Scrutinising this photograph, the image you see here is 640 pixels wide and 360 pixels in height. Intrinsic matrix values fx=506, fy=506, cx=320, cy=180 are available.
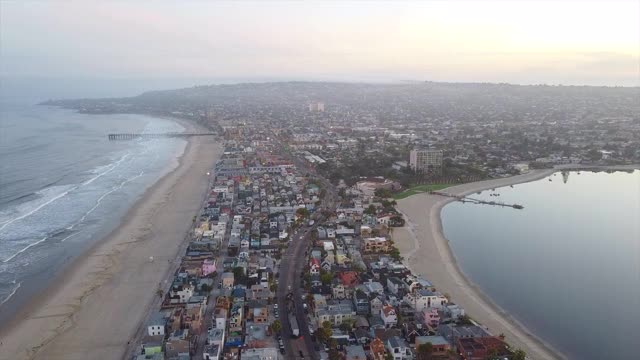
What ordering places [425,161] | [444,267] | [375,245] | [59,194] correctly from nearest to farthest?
[444,267] → [375,245] → [59,194] → [425,161]

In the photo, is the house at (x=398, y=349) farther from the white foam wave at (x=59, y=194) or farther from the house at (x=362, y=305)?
the white foam wave at (x=59, y=194)

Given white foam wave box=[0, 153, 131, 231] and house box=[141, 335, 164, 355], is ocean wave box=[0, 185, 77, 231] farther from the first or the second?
house box=[141, 335, 164, 355]

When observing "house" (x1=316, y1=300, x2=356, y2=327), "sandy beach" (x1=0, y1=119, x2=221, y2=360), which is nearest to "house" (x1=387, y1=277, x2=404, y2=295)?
"house" (x1=316, y1=300, x2=356, y2=327)

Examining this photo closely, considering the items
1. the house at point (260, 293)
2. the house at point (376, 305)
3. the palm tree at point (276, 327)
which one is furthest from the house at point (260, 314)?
the house at point (376, 305)

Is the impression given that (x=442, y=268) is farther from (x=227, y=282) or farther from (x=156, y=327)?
(x=156, y=327)

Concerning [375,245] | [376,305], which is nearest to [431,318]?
[376,305]

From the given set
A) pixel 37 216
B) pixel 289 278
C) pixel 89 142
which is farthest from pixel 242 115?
pixel 289 278
